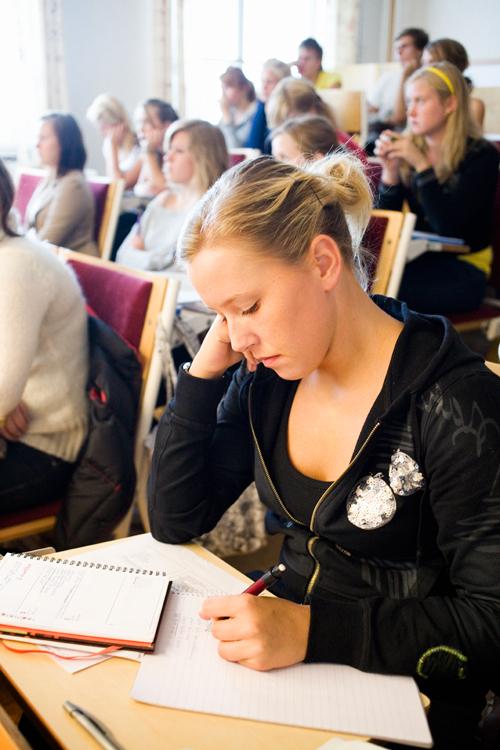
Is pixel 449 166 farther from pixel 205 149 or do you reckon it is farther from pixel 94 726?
pixel 94 726

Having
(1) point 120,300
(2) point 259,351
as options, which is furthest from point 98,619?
(1) point 120,300

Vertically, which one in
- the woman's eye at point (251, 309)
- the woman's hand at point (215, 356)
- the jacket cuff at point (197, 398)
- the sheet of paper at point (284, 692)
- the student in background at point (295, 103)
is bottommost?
the sheet of paper at point (284, 692)

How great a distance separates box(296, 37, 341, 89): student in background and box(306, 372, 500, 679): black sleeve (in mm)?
6167

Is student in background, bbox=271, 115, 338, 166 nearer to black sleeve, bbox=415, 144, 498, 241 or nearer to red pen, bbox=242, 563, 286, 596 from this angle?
black sleeve, bbox=415, 144, 498, 241

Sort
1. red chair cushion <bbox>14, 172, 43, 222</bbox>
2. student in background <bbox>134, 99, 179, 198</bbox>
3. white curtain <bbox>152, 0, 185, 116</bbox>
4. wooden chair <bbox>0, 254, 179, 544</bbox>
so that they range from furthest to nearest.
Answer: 1. white curtain <bbox>152, 0, 185, 116</bbox>
2. student in background <bbox>134, 99, 179, 198</bbox>
3. red chair cushion <bbox>14, 172, 43, 222</bbox>
4. wooden chair <bbox>0, 254, 179, 544</bbox>

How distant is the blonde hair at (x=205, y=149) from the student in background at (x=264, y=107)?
86.4 inches

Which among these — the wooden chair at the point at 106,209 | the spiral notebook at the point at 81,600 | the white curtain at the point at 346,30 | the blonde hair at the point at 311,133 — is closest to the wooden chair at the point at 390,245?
the blonde hair at the point at 311,133

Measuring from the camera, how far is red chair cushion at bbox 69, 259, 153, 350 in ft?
5.90

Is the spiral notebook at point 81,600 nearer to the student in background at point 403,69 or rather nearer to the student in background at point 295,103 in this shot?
the student in background at point 295,103

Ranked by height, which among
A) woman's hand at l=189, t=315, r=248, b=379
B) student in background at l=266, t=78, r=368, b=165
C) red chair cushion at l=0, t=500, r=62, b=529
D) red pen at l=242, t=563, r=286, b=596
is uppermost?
student in background at l=266, t=78, r=368, b=165

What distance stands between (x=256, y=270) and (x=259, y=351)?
0.10 meters

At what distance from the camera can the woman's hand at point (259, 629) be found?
2.62ft

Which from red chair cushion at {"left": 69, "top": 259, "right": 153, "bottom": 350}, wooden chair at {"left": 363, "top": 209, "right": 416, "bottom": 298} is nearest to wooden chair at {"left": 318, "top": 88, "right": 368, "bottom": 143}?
wooden chair at {"left": 363, "top": 209, "right": 416, "bottom": 298}

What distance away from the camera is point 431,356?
957 millimetres
